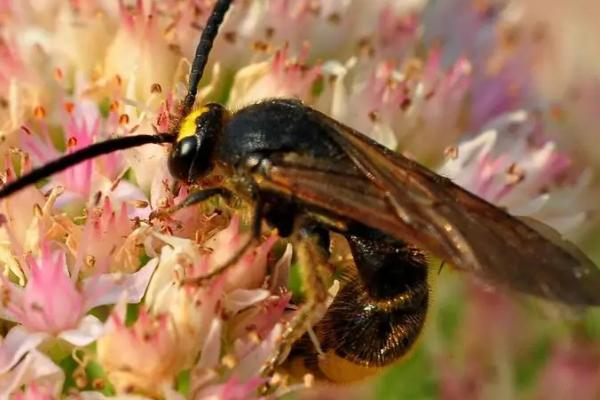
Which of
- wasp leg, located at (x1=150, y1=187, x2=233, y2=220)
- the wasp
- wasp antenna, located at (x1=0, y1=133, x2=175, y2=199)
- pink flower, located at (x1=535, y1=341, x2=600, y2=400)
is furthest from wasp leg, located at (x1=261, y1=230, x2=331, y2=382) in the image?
pink flower, located at (x1=535, y1=341, x2=600, y2=400)

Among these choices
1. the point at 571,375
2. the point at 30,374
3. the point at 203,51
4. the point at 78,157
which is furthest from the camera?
the point at 571,375

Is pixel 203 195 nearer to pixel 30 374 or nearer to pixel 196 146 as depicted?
pixel 196 146

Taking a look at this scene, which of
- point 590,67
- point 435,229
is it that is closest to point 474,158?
→ point 435,229

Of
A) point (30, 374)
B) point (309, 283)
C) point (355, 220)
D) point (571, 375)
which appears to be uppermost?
point (355, 220)

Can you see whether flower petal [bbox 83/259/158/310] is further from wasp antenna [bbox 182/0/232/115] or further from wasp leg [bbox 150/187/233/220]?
wasp antenna [bbox 182/0/232/115]

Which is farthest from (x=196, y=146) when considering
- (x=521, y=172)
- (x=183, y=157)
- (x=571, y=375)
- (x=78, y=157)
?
(x=571, y=375)

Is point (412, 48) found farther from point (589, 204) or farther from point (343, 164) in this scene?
point (343, 164)
